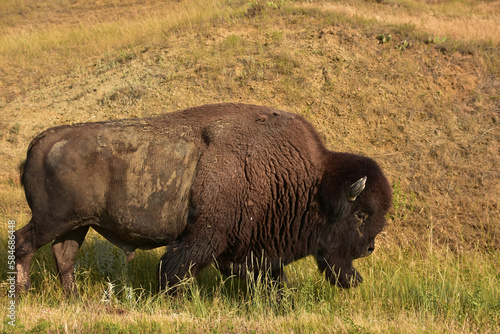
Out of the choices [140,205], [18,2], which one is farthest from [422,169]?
[18,2]

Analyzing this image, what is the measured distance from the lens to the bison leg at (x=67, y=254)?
5051 millimetres

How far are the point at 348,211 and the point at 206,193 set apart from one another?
142 cm

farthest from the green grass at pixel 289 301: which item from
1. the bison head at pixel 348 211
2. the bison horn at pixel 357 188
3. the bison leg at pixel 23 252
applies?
the bison horn at pixel 357 188

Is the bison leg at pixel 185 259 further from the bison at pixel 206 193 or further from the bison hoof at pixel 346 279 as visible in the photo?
the bison hoof at pixel 346 279

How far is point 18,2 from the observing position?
802 inches

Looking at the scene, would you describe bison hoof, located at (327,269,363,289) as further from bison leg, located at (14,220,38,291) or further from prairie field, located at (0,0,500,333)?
bison leg, located at (14,220,38,291)

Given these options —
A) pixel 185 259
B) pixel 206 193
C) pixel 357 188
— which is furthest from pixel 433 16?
pixel 185 259

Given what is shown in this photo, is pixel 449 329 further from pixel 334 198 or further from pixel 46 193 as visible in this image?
pixel 46 193

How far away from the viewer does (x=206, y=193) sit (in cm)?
444

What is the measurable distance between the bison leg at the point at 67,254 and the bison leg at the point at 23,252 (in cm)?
31

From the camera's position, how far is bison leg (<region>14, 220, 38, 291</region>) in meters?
4.76

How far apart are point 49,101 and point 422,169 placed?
8661mm

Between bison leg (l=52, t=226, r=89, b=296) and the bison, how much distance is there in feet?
1.05

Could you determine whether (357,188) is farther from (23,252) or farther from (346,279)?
(23,252)
